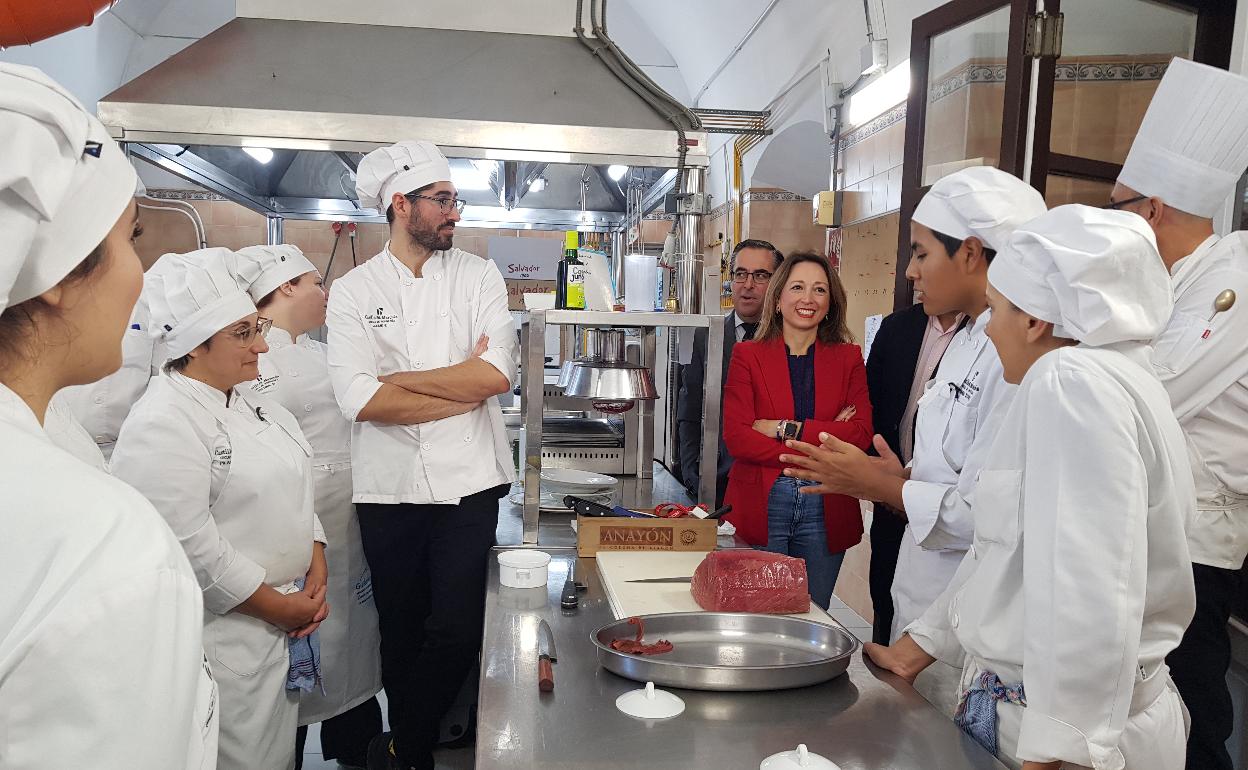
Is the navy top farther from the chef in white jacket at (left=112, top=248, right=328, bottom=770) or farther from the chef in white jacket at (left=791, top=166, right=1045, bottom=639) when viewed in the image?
the chef in white jacket at (left=112, top=248, right=328, bottom=770)

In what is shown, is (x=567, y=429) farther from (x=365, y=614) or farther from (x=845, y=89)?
(x=845, y=89)

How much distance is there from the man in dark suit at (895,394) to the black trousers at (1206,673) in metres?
0.68

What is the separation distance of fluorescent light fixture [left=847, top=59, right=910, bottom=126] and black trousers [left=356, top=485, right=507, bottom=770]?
2.84m

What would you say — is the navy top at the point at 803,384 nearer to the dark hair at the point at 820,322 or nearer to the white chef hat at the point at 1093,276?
the dark hair at the point at 820,322

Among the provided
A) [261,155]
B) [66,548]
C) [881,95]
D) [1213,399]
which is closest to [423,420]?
[66,548]

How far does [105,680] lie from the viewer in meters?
0.71

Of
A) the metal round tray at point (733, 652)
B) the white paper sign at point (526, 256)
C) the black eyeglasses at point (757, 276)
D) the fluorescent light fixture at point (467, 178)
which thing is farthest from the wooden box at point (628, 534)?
the white paper sign at point (526, 256)

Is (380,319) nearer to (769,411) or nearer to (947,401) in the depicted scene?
(769,411)

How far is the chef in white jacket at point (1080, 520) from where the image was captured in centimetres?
121

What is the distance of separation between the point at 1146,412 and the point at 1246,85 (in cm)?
132

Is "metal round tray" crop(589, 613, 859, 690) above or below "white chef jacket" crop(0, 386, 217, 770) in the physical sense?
below

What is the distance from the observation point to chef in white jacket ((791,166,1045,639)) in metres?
1.88

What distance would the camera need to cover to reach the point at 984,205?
1.93m

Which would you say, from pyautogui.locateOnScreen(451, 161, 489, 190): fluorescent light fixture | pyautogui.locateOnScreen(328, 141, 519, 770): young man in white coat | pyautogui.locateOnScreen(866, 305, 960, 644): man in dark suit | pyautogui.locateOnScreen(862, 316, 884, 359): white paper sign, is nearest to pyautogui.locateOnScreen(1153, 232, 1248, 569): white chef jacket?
pyautogui.locateOnScreen(866, 305, 960, 644): man in dark suit
